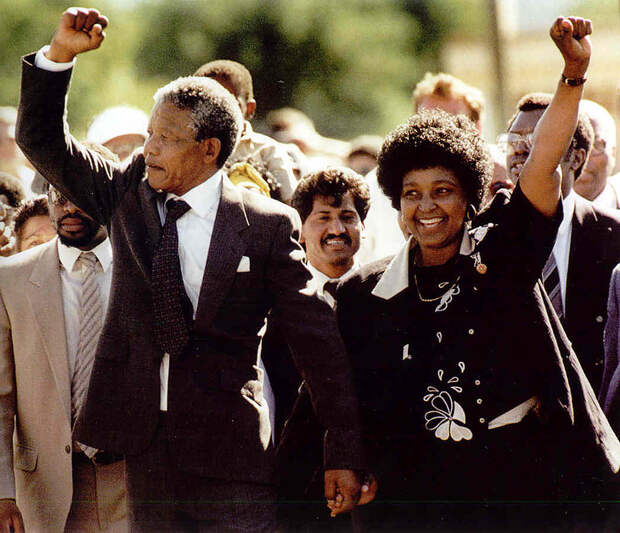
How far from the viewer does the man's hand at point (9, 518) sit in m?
4.64

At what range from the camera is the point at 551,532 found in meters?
4.29

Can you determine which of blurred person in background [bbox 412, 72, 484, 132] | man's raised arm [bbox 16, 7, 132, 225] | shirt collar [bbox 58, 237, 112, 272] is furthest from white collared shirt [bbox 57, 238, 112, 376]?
blurred person in background [bbox 412, 72, 484, 132]

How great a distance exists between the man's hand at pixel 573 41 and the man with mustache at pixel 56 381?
2.08 m

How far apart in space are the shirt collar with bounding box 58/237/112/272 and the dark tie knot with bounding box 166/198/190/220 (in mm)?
756

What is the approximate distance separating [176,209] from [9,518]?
143 centimetres

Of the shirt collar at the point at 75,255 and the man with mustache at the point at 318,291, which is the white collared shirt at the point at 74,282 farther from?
the man with mustache at the point at 318,291

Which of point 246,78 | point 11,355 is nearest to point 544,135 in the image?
point 11,355

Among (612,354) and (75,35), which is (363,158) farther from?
(75,35)

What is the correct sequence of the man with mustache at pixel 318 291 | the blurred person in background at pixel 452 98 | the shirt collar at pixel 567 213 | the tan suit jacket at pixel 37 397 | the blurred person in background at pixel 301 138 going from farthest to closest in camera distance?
the blurred person in background at pixel 301 138 < the blurred person in background at pixel 452 98 < the shirt collar at pixel 567 213 < the tan suit jacket at pixel 37 397 < the man with mustache at pixel 318 291

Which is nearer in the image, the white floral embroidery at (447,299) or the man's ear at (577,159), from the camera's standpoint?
the white floral embroidery at (447,299)

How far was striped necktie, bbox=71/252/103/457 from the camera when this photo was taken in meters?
4.87

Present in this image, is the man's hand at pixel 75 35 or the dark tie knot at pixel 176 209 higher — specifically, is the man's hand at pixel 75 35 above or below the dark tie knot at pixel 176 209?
above

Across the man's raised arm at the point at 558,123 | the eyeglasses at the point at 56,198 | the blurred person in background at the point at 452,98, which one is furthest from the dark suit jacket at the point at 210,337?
the blurred person in background at the point at 452,98

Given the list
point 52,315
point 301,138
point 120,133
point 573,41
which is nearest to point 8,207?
point 120,133
